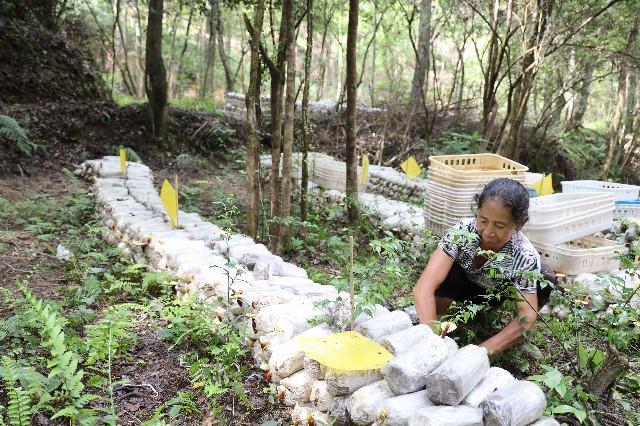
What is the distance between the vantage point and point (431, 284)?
2.68m

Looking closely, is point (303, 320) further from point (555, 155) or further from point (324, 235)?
point (555, 155)

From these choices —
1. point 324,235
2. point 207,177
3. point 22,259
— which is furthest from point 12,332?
point 207,177

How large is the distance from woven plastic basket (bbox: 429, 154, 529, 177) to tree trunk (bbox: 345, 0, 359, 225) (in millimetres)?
907

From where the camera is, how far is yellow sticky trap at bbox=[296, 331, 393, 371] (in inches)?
74.6

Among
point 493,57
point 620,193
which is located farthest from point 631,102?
point 620,193

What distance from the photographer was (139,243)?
157 inches

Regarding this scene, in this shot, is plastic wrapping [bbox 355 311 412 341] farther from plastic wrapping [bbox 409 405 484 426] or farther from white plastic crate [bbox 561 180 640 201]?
white plastic crate [bbox 561 180 640 201]

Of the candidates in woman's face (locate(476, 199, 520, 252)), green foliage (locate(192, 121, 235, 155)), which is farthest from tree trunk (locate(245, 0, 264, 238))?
green foliage (locate(192, 121, 235, 155))

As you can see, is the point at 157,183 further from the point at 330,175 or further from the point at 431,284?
the point at 431,284

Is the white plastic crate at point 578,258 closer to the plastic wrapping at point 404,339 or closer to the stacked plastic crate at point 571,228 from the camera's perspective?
the stacked plastic crate at point 571,228

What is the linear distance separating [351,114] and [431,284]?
112 inches

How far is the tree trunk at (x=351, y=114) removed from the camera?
470 cm

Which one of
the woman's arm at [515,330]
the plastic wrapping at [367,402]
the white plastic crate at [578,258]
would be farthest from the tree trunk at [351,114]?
the plastic wrapping at [367,402]

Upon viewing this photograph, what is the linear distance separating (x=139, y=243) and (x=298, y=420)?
2482 mm
